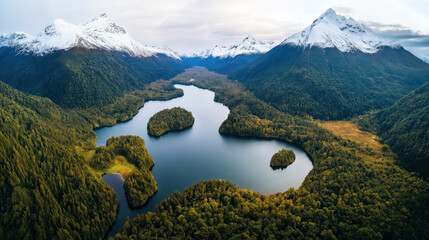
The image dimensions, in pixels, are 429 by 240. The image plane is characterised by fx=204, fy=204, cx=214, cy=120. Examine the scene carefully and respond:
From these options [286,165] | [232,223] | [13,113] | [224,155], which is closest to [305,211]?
[232,223]

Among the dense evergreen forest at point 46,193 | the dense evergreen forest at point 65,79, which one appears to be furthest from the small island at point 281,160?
the dense evergreen forest at point 65,79

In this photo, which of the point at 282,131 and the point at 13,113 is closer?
the point at 13,113

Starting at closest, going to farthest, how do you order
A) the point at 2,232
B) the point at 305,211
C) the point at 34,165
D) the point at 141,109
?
the point at 2,232
the point at 305,211
the point at 34,165
the point at 141,109

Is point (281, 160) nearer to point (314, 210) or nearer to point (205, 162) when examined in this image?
point (205, 162)

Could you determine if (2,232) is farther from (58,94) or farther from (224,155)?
(58,94)

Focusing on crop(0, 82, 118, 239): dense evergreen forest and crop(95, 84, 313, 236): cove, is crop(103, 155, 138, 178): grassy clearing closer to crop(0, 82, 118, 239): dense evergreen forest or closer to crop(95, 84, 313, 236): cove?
crop(95, 84, 313, 236): cove
